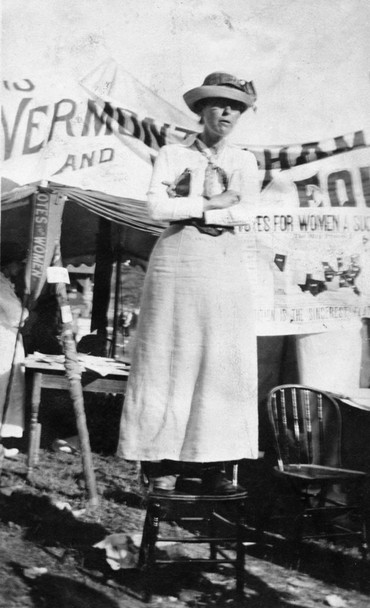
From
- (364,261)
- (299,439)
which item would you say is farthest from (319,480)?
(364,261)

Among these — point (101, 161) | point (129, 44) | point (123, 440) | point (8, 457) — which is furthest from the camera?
point (8, 457)

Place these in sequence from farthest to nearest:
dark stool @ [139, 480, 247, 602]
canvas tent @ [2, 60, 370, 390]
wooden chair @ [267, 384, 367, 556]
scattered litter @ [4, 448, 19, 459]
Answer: scattered litter @ [4, 448, 19, 459] → canvas tent @ [2, 60, 370, 390] → wooden chair @ [267, 384, 367, 556] → dark stool @ [139, 480, 247, 602]

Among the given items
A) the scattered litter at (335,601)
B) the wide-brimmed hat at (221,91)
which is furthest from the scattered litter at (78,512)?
the wide-brimmed hat at (221,91)

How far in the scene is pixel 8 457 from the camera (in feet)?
16.4

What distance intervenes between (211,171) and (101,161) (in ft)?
3.15

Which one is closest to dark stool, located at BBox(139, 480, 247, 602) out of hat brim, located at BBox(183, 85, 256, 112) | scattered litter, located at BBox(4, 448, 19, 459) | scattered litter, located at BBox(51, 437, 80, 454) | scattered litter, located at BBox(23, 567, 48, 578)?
scattered litter, located at BBox(23, 567, 48, 578)

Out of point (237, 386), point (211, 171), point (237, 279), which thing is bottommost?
point (237, 386)

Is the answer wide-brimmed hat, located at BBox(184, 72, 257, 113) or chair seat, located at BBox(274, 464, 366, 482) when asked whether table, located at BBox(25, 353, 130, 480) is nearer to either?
chair seat, located at BBox(274, 464, 366, 482)

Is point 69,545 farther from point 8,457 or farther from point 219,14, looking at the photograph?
point 219,14

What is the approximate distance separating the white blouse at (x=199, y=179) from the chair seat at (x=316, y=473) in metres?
1.31

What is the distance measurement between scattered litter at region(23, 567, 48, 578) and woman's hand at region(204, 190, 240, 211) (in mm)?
1853

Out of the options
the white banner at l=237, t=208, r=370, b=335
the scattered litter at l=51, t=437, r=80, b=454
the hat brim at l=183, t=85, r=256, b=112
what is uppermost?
the hat brim at l=183, t=85, r=256, b=112

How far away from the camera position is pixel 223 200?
3.10 metres

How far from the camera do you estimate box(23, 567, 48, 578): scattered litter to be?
2972mm
